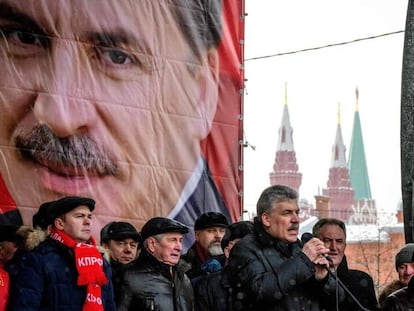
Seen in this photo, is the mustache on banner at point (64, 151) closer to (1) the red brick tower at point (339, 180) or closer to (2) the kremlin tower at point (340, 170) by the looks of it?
(2) the kremlin tower at point (340, 170)

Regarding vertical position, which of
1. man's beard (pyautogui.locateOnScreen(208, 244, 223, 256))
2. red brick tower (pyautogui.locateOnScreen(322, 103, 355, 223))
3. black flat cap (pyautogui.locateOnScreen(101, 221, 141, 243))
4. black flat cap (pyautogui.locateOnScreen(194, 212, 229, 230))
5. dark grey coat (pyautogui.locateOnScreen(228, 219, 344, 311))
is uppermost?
red brick tower (pyautogui.locateOnScreen(322, 103, 355, 223))

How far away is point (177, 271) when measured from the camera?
6289mm

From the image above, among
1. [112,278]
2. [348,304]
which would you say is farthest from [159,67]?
[348,304]

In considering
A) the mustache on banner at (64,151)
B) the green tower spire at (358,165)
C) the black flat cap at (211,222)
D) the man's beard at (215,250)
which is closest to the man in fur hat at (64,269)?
the man's beard at (215,250)

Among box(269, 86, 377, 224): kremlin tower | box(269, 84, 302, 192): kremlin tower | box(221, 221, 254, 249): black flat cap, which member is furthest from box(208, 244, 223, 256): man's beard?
box(269, 84, 302, 192): kremlin tower

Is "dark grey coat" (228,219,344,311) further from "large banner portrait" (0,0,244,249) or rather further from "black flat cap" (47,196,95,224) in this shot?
"large banner portrait" (0,0,244,249)

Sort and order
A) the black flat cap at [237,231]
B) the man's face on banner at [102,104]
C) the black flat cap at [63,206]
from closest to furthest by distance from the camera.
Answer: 1. the black flat cap at [63,206]
2. the black flat cap at [237,231]
3. the man's face on banner at [102,104]

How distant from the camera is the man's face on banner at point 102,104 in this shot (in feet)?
30.1

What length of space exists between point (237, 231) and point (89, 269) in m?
1.43

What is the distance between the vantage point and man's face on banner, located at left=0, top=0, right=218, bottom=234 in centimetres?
917

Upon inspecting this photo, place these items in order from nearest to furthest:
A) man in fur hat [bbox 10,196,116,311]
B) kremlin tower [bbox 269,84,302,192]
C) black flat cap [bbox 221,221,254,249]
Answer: man in fur hat [bbox 10,196,116,311] < black flat cap [bbox 221,221,254,249] < kremlin tower [bbox 269,84,302,192]

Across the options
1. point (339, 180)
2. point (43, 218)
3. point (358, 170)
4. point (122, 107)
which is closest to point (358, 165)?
point (358, 170)

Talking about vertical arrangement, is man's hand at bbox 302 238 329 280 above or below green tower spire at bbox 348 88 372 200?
below

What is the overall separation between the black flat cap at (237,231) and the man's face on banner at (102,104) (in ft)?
8.41
